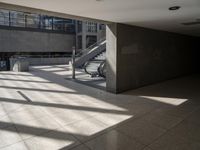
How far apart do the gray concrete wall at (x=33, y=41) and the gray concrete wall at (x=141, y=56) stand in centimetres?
1255

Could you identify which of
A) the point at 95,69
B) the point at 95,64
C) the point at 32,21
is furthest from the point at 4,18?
the point at 95,69

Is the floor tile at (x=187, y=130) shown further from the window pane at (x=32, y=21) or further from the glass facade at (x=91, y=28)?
the glass facade at (x=91, y=28)

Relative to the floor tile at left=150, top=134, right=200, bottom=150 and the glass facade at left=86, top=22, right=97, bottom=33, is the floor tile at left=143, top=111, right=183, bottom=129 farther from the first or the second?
the glass facade at left=86, top=22, right=97, bottom=33

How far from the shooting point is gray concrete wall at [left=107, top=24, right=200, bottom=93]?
5414 millimetres

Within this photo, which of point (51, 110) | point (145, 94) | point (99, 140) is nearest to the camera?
point (99, 140)

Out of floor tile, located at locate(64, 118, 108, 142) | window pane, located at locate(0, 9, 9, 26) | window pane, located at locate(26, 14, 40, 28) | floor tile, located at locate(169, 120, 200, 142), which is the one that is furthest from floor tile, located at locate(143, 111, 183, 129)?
window pane, located at locate(26, 14, 40, 28)

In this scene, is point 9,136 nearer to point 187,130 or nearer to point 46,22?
point 187,130

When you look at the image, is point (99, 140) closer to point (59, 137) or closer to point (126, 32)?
point (59, 137)

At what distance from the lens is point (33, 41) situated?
54.2 ft

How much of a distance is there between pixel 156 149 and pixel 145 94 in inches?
118

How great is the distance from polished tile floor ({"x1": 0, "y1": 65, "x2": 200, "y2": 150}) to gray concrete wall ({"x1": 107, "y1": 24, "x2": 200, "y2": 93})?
0.66 meters

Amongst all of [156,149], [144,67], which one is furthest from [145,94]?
[156,149]

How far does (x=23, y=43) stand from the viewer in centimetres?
1596

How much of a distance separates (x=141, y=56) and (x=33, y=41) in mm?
13040
